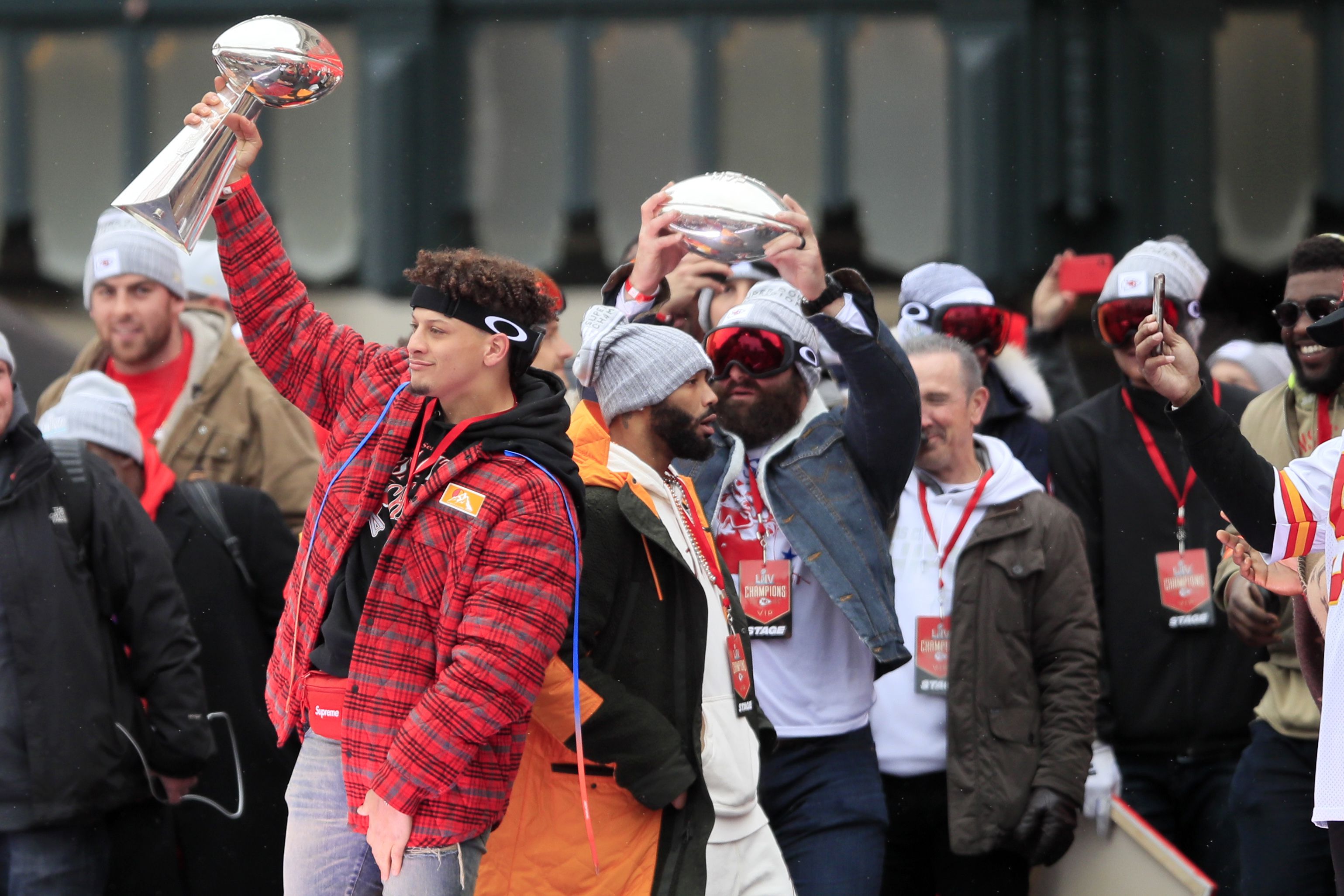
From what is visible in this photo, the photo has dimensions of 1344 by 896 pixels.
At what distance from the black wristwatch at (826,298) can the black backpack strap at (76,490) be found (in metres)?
2.12

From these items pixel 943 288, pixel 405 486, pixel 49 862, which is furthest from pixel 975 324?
pixel 49 862

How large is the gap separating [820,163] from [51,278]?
14.6 feet

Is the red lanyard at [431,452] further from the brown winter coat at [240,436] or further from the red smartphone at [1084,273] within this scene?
the red smartphone at [1084,273]

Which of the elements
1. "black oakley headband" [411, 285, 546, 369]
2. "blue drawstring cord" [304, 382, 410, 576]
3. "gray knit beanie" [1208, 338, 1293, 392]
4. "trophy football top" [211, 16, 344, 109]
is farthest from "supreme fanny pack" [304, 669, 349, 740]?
"gray knit beanie" [1208, 338, 1293, 392]

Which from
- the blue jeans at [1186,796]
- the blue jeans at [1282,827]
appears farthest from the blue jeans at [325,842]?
the blue jeans at [1186,796]

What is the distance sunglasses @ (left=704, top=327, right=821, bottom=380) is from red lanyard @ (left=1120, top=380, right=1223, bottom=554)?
124cm

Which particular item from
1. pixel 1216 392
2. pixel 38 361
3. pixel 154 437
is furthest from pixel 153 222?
pixel 38 361

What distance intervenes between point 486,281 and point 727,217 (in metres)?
0.77

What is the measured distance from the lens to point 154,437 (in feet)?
19.9

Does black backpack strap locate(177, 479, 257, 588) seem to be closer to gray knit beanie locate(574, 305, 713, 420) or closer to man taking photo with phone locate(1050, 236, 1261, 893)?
gray knit beanie locate(574, 305, 713, 420)

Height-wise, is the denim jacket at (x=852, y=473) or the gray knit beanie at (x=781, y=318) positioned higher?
the gray knit beanie at (x=781, y=318)

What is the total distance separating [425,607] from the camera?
3518 mm

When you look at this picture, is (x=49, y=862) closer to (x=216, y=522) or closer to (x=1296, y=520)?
(x=216, y=522)

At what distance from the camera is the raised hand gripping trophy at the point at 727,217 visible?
13.8 feet
